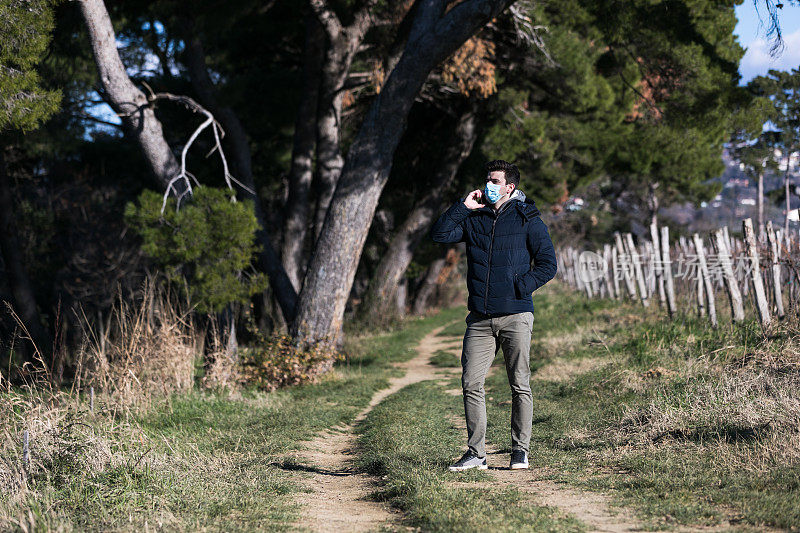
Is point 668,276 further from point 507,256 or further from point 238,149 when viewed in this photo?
point 507,256

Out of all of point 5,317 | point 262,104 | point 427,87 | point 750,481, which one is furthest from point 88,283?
point 750,481

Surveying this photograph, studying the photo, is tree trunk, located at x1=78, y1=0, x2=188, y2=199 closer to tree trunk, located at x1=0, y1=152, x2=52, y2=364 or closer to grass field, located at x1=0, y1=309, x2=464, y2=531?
grass field, located at x1=0, y1=309, x2=464, y2=531

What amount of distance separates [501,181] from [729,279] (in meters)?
5.95

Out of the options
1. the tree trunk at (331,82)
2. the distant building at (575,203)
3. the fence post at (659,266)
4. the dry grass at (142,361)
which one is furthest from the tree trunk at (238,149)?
the distant building at (575,203)

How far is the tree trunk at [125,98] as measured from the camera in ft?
31.8

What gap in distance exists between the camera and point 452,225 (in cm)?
534

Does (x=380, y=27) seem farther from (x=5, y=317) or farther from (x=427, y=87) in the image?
(x=5, y=317)

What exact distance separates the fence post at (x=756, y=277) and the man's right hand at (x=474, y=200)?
15.6 feet

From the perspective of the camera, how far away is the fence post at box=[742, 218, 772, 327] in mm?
8820

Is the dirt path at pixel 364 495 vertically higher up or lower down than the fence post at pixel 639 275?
lower down

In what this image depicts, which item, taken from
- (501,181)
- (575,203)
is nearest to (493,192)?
(501,181)

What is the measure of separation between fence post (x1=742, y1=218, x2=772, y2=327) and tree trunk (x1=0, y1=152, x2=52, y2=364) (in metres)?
10.8

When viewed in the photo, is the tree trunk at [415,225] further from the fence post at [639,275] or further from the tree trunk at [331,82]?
the fence post at [639,275]

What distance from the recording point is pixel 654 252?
13.8 metres
